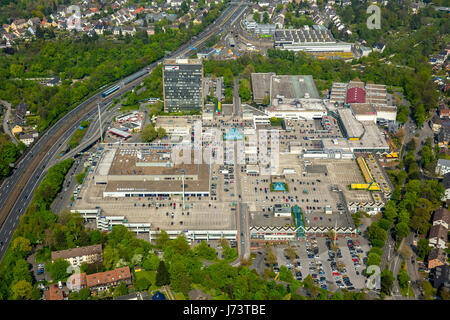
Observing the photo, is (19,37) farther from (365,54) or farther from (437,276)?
(437,276)

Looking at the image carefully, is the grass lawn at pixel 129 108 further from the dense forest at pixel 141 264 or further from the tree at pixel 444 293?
the tree at pixel 444 293

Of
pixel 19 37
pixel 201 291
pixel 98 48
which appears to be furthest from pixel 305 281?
pixel 19 37

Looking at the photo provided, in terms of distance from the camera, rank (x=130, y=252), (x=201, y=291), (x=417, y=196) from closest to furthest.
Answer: (x=201, y=291) < (x=130, y=252) < (x=417, y=196)

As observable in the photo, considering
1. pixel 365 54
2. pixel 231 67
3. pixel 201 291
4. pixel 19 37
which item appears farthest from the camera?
pixel 19 37

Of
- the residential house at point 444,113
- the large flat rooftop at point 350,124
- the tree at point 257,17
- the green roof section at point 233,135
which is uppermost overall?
the tree at point 257,17

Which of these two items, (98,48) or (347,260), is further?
(98,48)

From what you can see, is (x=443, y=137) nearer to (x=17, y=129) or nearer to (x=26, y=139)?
(x=26, y=139)

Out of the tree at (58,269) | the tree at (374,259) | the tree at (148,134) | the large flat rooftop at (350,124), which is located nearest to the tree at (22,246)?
the tree at (58,269)
